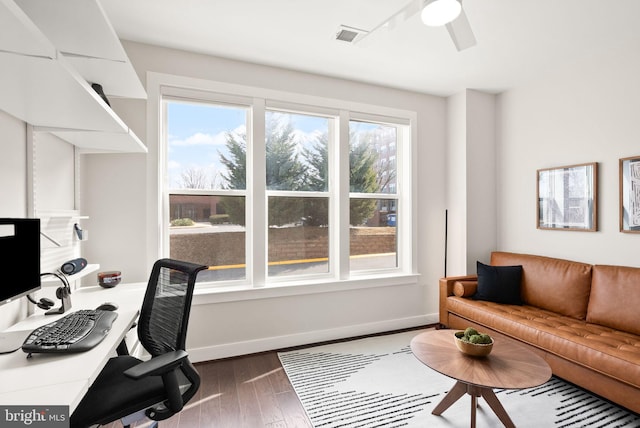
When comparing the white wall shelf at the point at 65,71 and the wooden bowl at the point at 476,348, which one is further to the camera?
the wooden bowl at the point at 476,348

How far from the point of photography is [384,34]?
2.62 m

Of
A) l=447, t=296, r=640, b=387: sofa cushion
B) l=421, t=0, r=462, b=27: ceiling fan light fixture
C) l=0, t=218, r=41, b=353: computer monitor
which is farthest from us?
l=447, t=296, r=640, b=387: sofa cushion

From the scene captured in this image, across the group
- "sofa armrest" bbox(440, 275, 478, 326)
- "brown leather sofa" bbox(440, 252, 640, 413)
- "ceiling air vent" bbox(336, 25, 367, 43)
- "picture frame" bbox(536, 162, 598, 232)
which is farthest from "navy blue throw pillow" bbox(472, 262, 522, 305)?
"ceiling air vent" bbox(336, 25, 367, 43)

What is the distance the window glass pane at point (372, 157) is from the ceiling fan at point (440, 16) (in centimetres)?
179

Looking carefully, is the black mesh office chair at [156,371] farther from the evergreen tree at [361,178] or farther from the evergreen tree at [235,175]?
the evergreen tree at [361,178]

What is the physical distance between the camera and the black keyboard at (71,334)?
1231 mm

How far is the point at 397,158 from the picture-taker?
3.92m

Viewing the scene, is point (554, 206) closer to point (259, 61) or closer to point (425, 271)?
point (425, 271)

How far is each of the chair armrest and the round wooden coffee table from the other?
1.32m

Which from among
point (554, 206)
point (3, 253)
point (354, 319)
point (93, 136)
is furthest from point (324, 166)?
point (3, 253)

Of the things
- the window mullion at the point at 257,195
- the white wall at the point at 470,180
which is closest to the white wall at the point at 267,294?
the white wall at the point at 470,180

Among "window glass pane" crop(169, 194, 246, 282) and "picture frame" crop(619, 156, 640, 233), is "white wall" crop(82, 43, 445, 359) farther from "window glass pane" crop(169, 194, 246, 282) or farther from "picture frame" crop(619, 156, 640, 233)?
"picture frame" crop(619, 156, 640, 233)

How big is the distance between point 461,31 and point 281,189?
80.9 inches

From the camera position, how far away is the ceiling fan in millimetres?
1595
